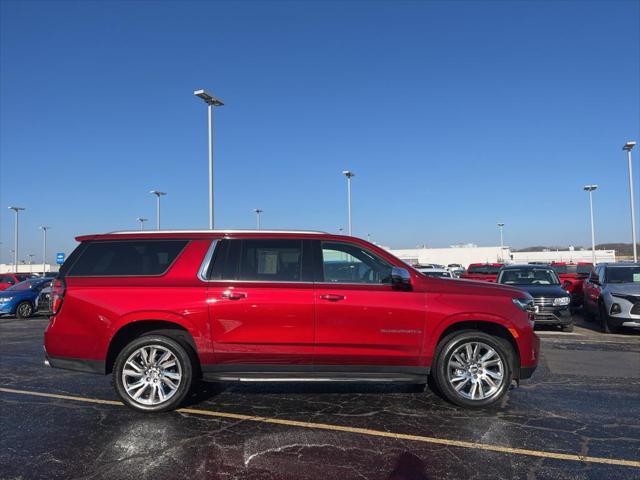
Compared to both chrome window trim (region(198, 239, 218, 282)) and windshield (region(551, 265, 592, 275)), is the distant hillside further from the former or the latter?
chrome window trim (region(198, 239, 218, 282))

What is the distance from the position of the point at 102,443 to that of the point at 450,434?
3170 millimetres

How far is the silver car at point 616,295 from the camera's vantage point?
10.6 m

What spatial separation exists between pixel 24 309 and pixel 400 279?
660 inches

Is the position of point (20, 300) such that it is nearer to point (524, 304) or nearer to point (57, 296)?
point (57, 296)

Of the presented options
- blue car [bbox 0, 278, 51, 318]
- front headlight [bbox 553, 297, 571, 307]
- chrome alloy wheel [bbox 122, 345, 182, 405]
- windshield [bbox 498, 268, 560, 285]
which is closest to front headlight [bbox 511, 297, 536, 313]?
chrome alloy wheel [bbox 122, 345, 182, 405]

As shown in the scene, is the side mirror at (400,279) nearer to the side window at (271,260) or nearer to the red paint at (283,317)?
the red paint at (283,317)

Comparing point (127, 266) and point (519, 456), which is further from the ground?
point (127, 266)

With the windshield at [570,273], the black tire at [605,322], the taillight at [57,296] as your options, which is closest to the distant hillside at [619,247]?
the windshield at [570,273]

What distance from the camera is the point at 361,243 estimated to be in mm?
5570

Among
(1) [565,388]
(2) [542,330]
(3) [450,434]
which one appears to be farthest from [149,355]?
(2) [542,330]

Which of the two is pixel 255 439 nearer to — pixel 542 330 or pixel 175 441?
pixel 175 441

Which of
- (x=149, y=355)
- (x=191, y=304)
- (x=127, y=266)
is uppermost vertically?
(x=127, y=266)

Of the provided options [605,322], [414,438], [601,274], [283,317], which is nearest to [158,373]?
[283,317]

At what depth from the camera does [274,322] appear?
5172 millimetres
